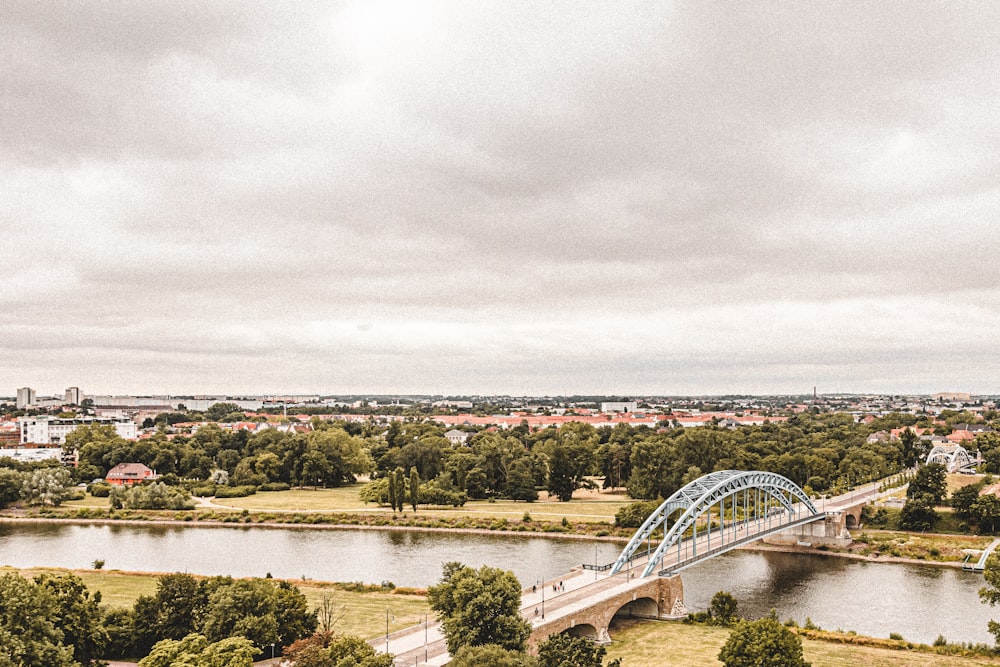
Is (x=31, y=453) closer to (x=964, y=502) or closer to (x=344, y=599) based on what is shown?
(x=344, y=599)

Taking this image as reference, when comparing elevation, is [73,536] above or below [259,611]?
below

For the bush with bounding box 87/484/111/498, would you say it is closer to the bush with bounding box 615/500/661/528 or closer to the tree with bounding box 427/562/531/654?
the bush with bounding box 615/500/661/528

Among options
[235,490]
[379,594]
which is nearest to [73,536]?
[235,490]

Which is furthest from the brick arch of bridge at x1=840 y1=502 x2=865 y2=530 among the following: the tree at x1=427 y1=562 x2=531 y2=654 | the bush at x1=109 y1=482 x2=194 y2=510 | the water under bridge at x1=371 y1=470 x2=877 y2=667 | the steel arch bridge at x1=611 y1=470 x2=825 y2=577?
the bush at x1=109 y1=482 x2=194 y2=510

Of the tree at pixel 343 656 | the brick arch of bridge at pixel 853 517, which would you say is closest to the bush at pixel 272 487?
the brick arch of bridge at pixel 853 517

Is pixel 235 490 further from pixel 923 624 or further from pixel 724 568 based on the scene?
pixel 923 624

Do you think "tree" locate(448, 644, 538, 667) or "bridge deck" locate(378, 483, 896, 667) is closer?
"tree" locate(448, 644, 538, 667)
